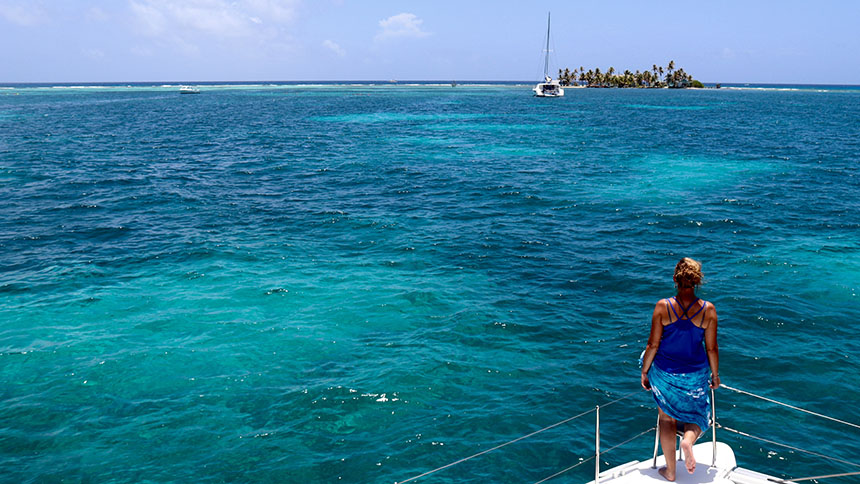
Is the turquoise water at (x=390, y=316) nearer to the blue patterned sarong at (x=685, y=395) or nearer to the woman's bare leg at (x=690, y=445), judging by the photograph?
the woman's bare leg at (x=690, y=445)

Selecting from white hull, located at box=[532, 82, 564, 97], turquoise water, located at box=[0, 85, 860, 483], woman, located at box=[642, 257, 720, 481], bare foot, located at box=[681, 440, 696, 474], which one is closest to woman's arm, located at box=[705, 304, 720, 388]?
woman, located at box=[642, 257, 720, 481]

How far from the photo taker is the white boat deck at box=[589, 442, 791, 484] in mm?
6820

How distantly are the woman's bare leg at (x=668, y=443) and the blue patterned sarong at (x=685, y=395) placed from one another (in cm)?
12

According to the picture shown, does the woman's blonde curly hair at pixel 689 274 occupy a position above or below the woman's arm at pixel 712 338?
above

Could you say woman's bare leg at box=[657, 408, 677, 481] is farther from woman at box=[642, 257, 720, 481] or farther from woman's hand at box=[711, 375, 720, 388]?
woman's hand at box=[711, 375, 720, 388]

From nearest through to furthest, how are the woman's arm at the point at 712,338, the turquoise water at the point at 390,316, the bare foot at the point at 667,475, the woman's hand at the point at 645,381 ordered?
1. the woman's arm at the point at 712,338
2. the bare foot at the point at 667,475
3. the woman's hand at the point at 645,381
4. the turquoise water at the point at 390,316

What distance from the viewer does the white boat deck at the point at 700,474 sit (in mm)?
6820

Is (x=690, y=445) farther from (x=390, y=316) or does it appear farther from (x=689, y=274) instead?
(x=390, y=316)

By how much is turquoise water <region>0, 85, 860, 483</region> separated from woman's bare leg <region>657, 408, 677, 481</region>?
374 cm

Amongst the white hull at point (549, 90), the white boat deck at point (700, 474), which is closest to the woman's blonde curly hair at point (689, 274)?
the white boat deck at point (700, 474)

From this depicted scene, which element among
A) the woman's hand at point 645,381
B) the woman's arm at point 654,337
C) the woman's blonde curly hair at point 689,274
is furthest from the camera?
the woman's hand at point 645,381

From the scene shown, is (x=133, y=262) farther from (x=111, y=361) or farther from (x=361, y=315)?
(x=361, y=315)

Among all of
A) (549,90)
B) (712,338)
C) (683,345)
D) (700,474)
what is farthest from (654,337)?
(549,90)

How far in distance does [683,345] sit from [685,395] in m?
0.69
